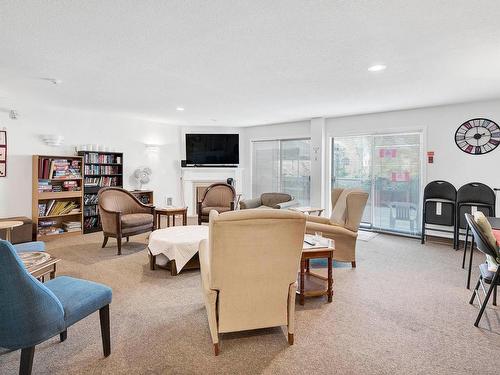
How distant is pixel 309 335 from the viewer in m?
2.32

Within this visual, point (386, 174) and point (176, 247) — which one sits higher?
point (386, 174)

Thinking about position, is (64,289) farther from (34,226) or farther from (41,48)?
(34,226)

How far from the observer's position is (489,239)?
7.75 feet

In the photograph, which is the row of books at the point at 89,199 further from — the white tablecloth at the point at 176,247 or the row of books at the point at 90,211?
the white tablecloth at the point at 176,247

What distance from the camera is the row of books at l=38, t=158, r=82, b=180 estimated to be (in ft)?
17.0

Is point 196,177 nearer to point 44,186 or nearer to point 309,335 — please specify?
point 44,186

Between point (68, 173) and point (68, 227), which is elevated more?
point (68, 173)

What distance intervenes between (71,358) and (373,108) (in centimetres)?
549

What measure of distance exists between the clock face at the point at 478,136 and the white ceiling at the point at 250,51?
549mm

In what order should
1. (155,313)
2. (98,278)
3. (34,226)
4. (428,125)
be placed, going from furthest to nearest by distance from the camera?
(428,125) < (34,226) < (98,278) < (155,313)

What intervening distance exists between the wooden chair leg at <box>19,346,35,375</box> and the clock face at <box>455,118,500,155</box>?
19.7ft

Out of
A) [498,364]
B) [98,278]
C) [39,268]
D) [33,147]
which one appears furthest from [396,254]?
[33,147]

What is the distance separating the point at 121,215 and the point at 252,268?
3.22m

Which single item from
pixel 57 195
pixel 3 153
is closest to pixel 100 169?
pixel 57 195
